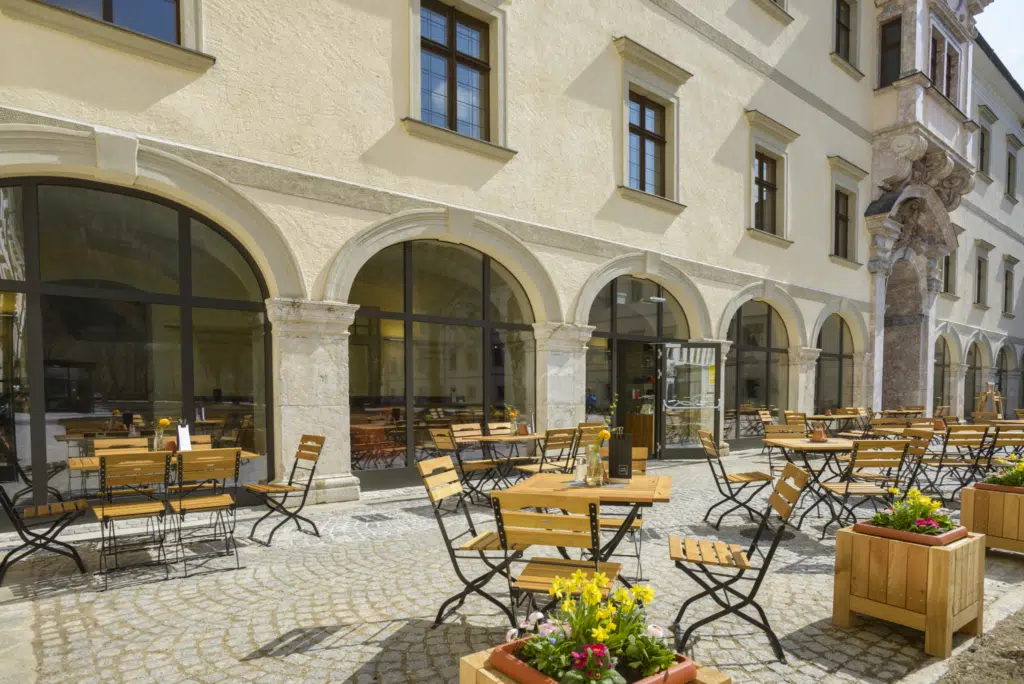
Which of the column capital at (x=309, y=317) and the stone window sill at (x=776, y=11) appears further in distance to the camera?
the stone window sill at (x=776, y=11)

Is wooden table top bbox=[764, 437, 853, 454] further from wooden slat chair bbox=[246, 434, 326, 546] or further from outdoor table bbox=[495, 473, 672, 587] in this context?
wooden slat chair bbox=[246, 434, 326, 546]

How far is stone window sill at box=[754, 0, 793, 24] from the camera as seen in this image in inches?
466

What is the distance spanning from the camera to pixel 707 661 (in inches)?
123

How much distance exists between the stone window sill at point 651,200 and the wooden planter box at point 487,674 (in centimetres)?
847

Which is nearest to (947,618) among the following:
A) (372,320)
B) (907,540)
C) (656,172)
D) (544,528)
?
(907,540)

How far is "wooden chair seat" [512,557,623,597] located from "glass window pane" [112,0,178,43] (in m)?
6.07

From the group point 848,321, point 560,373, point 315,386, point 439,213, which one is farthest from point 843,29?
point 315,386

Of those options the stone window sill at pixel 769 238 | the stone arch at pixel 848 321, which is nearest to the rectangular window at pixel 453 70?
the stone window sill at pixel 769 238

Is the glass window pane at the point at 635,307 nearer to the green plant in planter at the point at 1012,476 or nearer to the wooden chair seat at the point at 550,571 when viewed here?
the green plant in planter at the point at 1012,476

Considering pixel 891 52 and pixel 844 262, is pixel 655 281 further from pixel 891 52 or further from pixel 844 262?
Result: pixel 891 52

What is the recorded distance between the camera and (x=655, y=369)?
34.8 ft

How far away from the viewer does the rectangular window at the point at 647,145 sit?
10.0 meters

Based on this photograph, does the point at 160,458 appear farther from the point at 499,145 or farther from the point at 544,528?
the point at 499,145

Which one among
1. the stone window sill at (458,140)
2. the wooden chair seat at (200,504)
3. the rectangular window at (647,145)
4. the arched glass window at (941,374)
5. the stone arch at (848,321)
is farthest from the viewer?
the arched glass window at (941,374)
